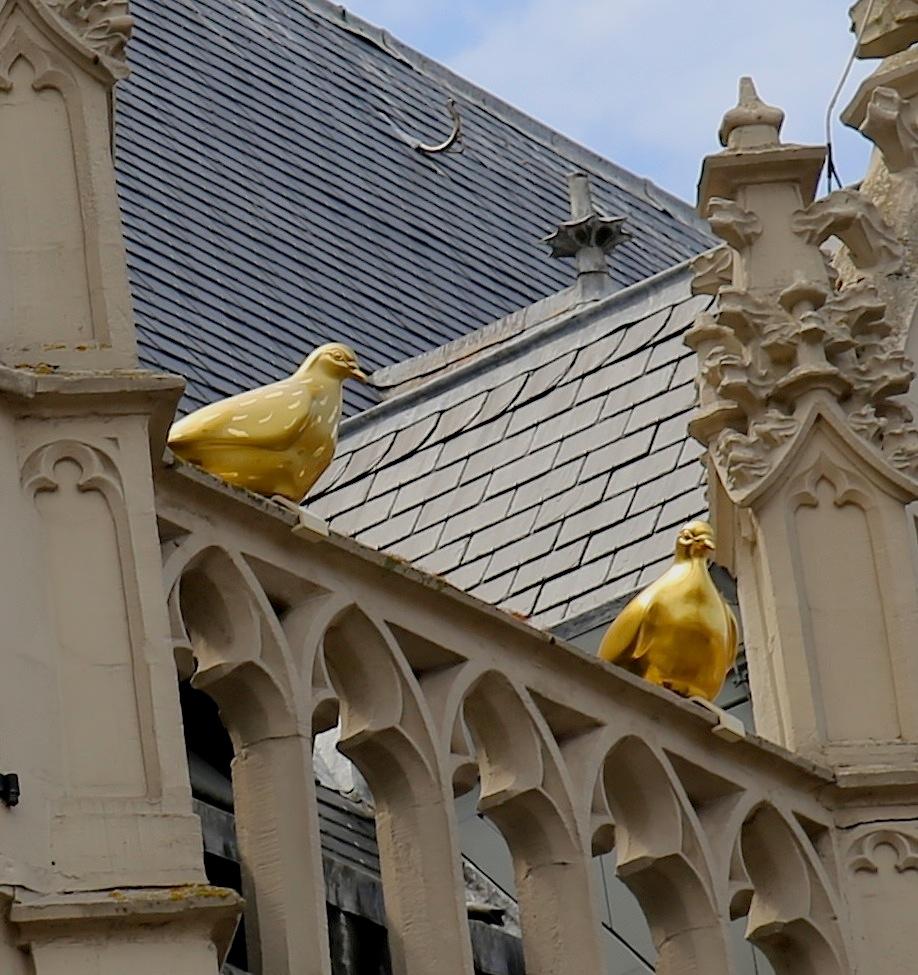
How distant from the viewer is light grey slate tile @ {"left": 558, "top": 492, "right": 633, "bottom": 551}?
701 inches

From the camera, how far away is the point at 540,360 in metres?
19.9

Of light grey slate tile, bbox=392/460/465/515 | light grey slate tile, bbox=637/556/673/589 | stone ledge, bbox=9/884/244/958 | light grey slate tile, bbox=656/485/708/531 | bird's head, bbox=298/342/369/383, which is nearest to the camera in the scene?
stone ledge, bbox=9/884/244/958

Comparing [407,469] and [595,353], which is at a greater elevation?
[595,353]

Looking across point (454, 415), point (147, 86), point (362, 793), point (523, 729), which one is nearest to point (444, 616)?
point (523, 729)

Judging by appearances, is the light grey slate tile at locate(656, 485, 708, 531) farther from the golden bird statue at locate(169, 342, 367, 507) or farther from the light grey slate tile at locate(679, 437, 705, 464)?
the golden bird statue at locate(169, 342, 367, 507)

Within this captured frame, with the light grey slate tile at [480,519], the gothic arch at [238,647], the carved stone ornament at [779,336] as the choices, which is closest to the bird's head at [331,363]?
the gothic arch at [238,647]

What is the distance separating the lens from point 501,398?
64.9 ft

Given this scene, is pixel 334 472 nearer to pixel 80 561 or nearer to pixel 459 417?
pixel 459 417

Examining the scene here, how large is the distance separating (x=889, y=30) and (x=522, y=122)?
42.6 feet

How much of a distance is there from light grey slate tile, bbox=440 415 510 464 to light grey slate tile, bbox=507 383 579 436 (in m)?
0.06

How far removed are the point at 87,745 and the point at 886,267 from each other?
5.25 meters

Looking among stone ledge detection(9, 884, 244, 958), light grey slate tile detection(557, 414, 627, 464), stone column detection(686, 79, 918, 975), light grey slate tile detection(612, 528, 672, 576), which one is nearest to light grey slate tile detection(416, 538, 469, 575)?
light grey slate tile detection(557, 414, 627, 464)

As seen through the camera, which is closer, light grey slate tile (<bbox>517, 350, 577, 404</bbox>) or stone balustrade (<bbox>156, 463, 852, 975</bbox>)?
stone balustrade (<bbox>156, 463, 852, 975</bbox>)

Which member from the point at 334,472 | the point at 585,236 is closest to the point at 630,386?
the point at 334,472
